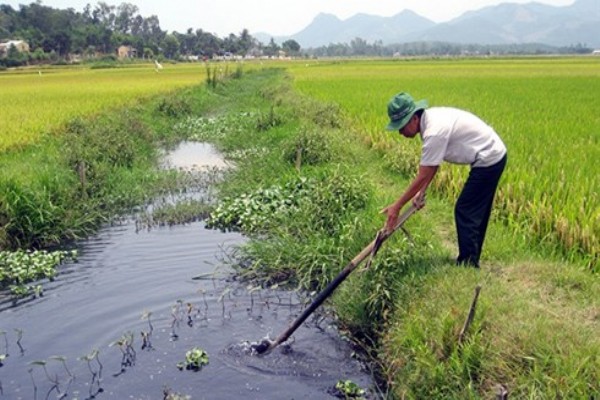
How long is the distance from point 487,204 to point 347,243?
5.36 ft

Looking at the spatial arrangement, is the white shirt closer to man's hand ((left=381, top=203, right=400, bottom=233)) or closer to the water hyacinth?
man's hand ((left=381, top=203, right=400, bottom=233))

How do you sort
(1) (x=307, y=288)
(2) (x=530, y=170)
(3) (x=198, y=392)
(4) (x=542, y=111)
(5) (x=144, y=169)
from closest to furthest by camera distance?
(3) (x=198, y=392)
(1) (x=307, y=288)
(2) (x=530, y=170)
(5) (x=144, y=169)
(4) (x=542, y=111)

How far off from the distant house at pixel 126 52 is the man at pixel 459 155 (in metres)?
78.1

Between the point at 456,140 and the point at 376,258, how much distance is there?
128 centimetres

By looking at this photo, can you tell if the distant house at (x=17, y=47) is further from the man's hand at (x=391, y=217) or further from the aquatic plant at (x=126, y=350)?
the man's hand at (x=391, y=217)

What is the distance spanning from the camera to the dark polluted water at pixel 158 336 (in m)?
4.43

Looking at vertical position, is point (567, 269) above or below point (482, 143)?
below

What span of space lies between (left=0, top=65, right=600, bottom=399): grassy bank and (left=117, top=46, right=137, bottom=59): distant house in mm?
70953

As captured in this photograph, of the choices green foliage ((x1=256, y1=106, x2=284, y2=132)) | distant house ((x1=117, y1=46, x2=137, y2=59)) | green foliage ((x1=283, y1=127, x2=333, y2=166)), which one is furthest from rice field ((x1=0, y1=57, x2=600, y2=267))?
distant house ((x1=117, y1=46, x2=137, y2=59))

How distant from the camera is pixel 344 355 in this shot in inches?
191

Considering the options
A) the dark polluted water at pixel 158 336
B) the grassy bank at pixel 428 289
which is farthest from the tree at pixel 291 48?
the dark polluted water at pixel 158 336

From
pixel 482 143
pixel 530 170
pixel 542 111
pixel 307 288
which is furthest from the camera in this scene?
pixel 542 111

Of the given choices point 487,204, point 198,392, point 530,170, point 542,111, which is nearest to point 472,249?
point 487,204

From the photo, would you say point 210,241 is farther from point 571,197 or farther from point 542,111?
point 542,111
